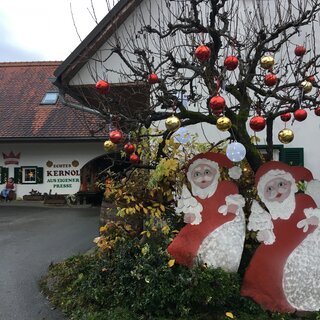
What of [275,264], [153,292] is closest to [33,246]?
[153,292]

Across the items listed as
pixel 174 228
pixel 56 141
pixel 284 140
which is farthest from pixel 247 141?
pixel 56 141

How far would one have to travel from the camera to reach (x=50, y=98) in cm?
2130

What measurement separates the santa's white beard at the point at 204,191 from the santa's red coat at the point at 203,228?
35mm

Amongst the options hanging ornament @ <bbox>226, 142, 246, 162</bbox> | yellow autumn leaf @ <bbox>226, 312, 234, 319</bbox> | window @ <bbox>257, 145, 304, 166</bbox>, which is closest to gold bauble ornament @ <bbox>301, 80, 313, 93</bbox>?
hanging ornament @ <bbox>226, 142, 246, 162</bbox>

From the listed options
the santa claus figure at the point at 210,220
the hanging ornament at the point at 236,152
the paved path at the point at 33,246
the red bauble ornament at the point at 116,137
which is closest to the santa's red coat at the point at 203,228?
the santa claus figure at the point at 210,220

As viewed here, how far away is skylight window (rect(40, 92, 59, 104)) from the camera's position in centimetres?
2098

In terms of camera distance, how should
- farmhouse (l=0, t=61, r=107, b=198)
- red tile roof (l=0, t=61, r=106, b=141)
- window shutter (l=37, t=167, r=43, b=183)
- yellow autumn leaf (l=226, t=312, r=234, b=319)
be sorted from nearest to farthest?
yellow autumn leaf (l=226, t=312, r=234, b=319), red tile roof (l=0, t=61, r=106, b=141), farmhouse (l=0, t=61, r=107, b=198), window shutter (l=37, t=167, r=43, b=183)

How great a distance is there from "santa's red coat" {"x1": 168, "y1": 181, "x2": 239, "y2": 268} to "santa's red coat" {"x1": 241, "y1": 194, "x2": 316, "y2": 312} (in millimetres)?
532

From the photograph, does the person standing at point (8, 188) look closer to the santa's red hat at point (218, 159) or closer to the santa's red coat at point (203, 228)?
the santa's red coat at point (203, 228)

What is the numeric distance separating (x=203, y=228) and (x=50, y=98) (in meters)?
17.9

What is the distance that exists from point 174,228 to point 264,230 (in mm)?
1295

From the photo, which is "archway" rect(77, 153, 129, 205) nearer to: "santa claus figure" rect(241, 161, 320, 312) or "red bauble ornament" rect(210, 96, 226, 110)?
"santa claus figure" rect(241, 161, 320, 312)

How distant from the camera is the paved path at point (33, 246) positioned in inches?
208

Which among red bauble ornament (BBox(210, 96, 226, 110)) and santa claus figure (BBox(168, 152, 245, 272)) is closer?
red bauble ornament (BBox(210, 96, 226, 110))
